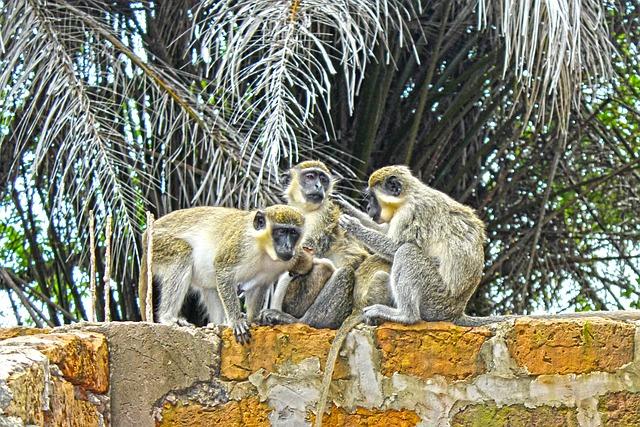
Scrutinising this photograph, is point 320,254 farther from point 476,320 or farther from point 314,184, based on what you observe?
point 476,320

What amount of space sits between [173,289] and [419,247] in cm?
142

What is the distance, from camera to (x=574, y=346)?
4.51 m

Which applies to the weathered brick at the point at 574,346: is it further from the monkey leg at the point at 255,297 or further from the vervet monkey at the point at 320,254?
the monkey leg at the point at 255,297

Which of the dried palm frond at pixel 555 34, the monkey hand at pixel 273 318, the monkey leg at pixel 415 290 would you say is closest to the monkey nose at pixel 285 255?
the monkey hand at pixel 273 318

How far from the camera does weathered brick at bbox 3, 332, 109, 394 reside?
3.99 m

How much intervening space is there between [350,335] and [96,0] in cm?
380

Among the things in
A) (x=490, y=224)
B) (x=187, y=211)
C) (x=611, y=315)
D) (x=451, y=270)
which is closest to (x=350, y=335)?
(x=451, y=270)

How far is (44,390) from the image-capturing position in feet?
12.1

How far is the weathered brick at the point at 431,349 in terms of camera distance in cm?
461

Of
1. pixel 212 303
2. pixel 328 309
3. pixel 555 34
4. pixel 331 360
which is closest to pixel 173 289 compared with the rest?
pixel 212 303

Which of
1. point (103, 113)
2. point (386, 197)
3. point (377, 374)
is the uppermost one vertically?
point (103, 113)

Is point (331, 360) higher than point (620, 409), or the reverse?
point (331, 360)

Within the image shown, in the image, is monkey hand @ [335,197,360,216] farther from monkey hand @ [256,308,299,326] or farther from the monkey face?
monkey hand @ [256,308,299,326]

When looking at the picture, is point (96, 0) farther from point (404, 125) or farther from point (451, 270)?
point (451, 270)
